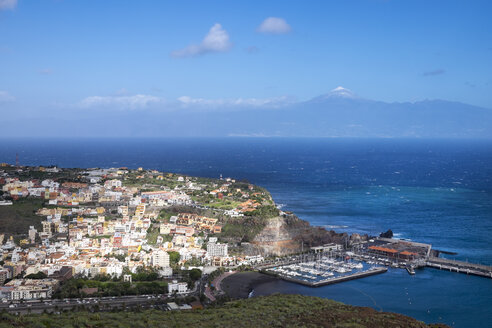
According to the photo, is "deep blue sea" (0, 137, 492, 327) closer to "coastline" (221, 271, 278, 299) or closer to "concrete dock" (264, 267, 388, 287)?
"concrete dock" (264, 267, 388, 287)

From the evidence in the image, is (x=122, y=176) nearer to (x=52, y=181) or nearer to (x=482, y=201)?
(x=52, y=181)

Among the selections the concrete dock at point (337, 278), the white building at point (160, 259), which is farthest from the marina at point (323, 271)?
the white building at point (160, 259)

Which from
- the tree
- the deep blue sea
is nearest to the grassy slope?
the tree

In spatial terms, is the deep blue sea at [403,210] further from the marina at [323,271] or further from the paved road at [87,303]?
the paved road at [87,303]

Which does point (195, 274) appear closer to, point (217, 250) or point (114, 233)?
point (217, 250)

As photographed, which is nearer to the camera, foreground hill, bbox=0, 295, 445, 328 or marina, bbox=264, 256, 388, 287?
foreground hill, bbox=0, 295, 445, 328

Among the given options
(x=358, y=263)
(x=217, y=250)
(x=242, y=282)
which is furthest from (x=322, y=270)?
(x=217, y=250)

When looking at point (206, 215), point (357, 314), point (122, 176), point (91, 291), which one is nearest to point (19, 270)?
point (91, 291)
